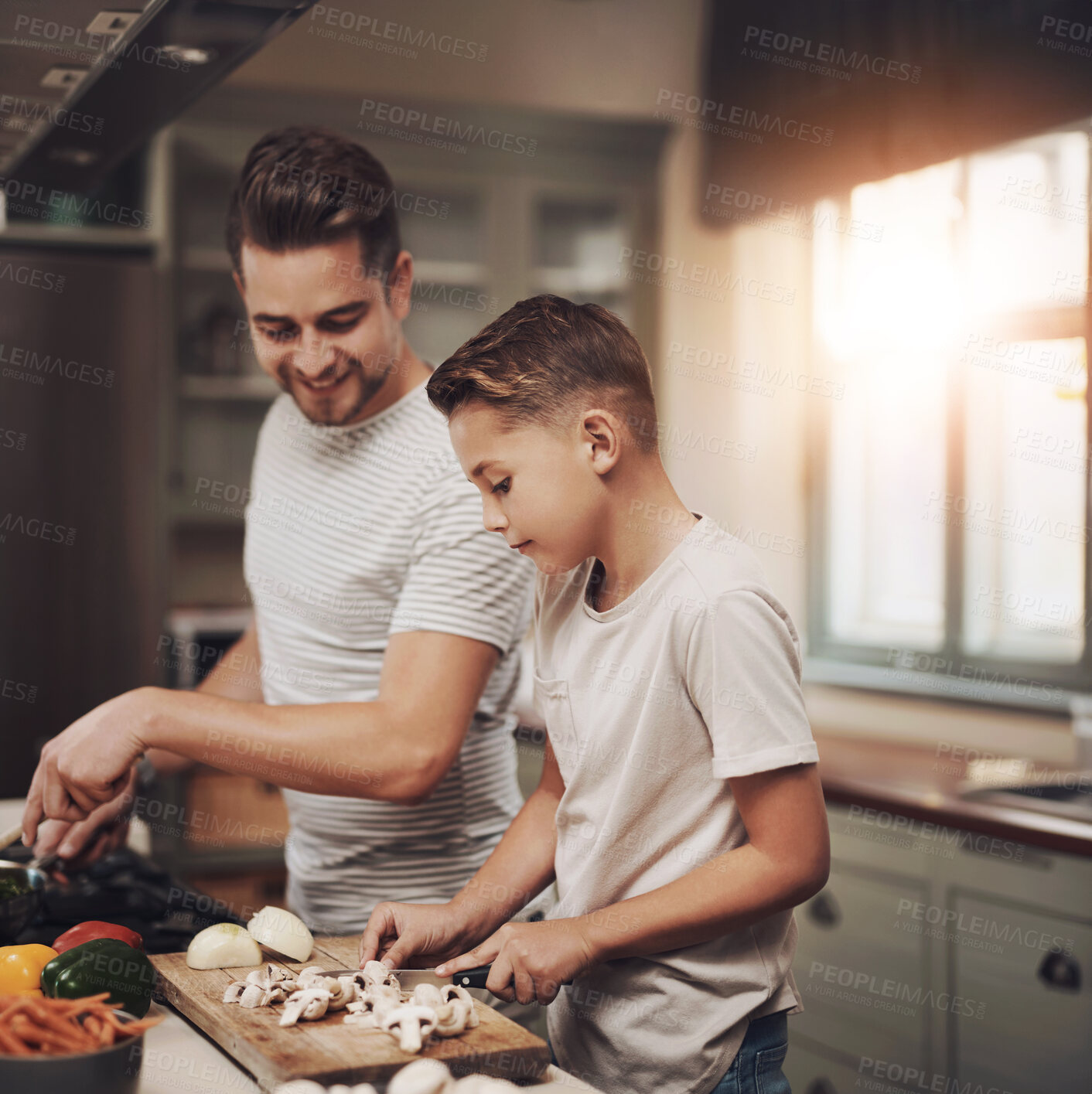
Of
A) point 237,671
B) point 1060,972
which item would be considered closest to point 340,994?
point 237,671

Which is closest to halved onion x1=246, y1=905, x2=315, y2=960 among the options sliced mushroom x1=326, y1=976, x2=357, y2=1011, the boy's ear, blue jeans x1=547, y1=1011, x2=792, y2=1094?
sliced mushroom x1=326, y1=976, x2=357, y2=1011

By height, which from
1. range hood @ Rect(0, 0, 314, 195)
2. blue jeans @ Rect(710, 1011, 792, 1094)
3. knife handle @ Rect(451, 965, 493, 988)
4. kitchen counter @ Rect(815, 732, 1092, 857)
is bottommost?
kitchen counter @ Rect(815, 732, 1092, 857)

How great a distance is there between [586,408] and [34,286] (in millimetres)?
2001

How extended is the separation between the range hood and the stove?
86cm

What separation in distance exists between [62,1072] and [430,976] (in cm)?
31

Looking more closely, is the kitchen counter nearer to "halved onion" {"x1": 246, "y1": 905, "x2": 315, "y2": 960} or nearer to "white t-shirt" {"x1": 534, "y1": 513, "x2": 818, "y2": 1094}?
"white t-shirt" {"x1": 534, "y1": 513, "x2": 818, "y2": 1094}

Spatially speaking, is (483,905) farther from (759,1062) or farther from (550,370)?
(550,370)

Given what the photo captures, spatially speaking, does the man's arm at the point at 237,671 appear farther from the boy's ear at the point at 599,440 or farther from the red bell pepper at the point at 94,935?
the boy's ear at the point at 599,440

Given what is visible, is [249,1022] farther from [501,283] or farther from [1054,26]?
[501,283]

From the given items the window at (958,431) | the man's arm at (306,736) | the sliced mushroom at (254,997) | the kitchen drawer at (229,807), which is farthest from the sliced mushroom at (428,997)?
the kitchen drawer at (229,807)

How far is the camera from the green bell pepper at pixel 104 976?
855mm

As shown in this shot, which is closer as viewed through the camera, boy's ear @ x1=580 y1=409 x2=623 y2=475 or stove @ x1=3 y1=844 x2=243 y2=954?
boy's ear @ x1=580 y1=409 x2=623 y2=475

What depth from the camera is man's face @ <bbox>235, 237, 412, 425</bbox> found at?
123 centimetres

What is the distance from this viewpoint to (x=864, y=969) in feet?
7.72
